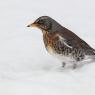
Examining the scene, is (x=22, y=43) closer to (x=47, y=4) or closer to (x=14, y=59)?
(x=14, y=59)

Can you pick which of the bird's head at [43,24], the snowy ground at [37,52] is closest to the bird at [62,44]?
the bird's head at [43,24]

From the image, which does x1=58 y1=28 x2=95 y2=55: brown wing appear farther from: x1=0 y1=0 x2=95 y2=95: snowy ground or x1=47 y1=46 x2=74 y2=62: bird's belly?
x1=0 y1=0 x2=95 y2=95: snowy ground

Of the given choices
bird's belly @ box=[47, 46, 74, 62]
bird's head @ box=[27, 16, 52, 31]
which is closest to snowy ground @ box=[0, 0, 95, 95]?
bird's belly @ box=[47, 46, 74, 62]

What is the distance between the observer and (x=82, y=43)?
9500 millimetres

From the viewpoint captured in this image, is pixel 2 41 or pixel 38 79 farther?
pixel 2 41

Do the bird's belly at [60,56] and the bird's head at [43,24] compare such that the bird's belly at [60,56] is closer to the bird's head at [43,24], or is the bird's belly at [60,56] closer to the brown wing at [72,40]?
the brown wing at [72,40]

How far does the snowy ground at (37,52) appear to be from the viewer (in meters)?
8.27

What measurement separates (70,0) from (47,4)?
22.4 inches

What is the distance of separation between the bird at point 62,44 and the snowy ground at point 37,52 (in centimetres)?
20

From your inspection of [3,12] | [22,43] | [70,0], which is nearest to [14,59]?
[22,43]

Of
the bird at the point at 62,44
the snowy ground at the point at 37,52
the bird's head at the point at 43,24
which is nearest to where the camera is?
the snowy ground at the point at 37,52

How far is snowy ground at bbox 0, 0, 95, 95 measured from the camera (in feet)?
27.1

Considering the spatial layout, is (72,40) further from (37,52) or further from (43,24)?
→ (37,52)

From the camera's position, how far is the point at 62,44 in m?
9.28
